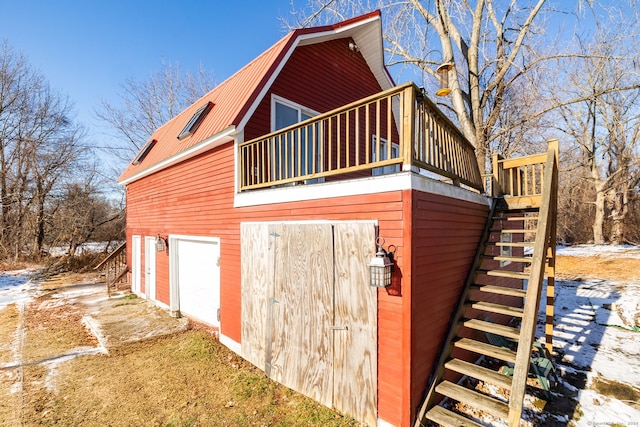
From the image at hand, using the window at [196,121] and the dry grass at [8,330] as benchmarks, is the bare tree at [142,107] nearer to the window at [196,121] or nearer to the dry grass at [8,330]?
the dry grass at [8,330]

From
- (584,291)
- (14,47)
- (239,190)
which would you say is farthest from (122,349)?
(14,47)

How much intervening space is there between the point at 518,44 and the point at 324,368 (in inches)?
537

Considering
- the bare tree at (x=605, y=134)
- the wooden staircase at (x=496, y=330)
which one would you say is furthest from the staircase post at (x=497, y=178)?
the bare tree at (x=605, y=134)

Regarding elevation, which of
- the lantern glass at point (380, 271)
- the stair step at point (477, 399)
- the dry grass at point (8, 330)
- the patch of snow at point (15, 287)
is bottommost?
the patch of snow at point (15, 287)

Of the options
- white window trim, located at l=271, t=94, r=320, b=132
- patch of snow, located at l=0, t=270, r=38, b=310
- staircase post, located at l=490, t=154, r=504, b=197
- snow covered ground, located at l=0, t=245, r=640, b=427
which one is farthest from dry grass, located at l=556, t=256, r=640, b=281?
patch of snow, located at l=0, t=270, r=38, b=310

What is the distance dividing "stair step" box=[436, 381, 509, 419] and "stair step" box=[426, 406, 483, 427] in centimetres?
19

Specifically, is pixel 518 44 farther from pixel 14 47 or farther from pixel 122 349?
pixel 14 47

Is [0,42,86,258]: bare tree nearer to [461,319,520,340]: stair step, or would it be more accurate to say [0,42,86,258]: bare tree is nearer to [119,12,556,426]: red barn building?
[119,12,556,426]: red barn building

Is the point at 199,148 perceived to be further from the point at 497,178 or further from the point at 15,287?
the point at 15,287

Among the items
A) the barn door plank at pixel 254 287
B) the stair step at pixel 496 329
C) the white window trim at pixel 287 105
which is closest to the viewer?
the stair step at pixel 496 329

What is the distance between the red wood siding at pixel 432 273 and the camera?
10.9ft

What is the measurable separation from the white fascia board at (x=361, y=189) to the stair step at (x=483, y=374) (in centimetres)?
220

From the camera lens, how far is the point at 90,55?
11.4 meters

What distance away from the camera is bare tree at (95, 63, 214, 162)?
69.0 ft
